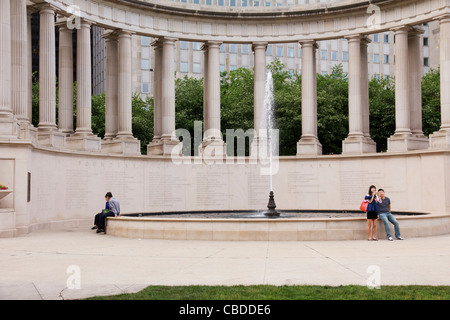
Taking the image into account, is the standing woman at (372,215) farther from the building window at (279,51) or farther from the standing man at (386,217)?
the building window at (279,51)

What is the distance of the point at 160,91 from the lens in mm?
69062

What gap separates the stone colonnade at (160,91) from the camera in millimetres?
54562

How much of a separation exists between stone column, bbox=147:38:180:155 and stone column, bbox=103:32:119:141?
4918 mm

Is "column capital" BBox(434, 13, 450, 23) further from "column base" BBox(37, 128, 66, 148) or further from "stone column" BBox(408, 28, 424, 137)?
"column base" BBox(37, 128, 66, 148)

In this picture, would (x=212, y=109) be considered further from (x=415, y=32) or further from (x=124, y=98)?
(x=415, y=32)

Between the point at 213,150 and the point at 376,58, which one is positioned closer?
the point at 213,150

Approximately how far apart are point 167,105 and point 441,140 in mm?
28326

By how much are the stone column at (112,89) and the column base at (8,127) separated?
21.1 meters

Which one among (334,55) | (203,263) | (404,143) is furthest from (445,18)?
(334,55)

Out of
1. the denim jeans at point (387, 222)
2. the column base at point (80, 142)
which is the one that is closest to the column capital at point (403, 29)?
the denim jeans at point (387, 222)

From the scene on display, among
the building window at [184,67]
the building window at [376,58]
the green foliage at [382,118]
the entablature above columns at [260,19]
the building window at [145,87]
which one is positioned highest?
the building window at [376,58]
